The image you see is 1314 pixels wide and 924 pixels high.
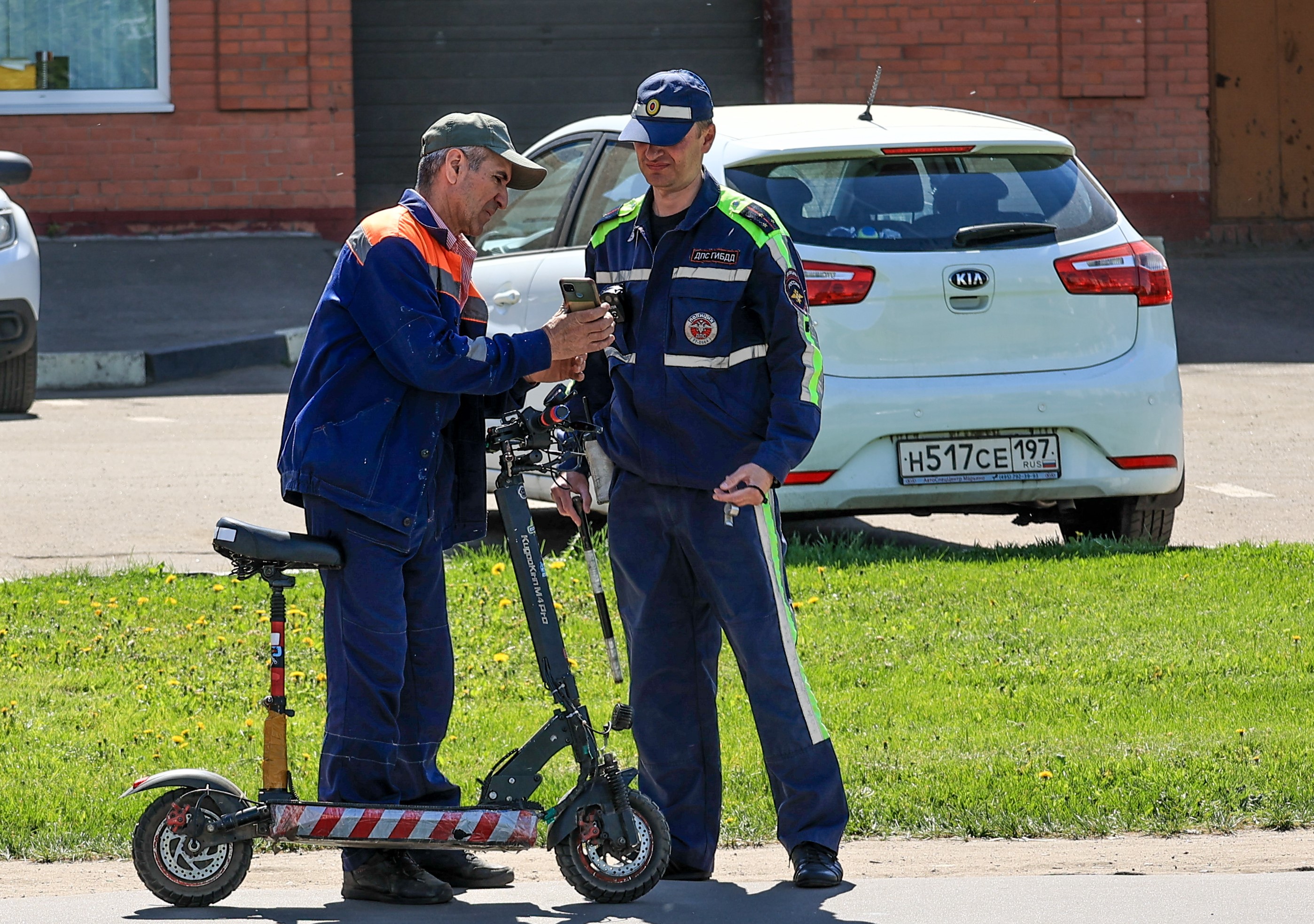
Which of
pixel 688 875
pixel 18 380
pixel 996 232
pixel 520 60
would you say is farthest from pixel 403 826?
pixel 520 60

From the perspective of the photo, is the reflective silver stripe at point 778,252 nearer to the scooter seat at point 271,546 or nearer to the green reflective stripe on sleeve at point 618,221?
the green reflective stripe on sleeve at point 618,221

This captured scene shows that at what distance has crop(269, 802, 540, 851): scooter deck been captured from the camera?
398 cm

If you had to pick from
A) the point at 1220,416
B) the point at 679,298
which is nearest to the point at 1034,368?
the point at 679,298

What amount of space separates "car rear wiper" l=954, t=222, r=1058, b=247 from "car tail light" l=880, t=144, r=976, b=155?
1.02 ft

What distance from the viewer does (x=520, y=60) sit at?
18688 mm

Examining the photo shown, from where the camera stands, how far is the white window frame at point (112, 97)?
17719mm

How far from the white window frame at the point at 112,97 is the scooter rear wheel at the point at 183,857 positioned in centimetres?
1470

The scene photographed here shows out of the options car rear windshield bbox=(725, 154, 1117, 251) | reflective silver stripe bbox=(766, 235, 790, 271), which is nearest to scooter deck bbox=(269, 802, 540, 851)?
reflective silver stripe bbox=(766, 235, 790, 271)

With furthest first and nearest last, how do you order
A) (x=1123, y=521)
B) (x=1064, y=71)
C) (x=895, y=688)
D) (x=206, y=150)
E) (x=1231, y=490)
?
(x=1064, y=71)
(x=206, y=150)
(x=1231, y=490)
(x=1123, y=521)
(x=895, y=688)

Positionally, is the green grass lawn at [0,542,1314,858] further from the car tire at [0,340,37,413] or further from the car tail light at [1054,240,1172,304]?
the car tire at [0,340,37,413]

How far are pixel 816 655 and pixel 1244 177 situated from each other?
1453 cm

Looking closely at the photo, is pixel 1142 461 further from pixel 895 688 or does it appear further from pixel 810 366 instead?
pixel 810 366

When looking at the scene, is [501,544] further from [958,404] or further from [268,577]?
[268,577]

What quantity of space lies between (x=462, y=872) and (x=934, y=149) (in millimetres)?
3890
